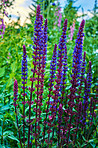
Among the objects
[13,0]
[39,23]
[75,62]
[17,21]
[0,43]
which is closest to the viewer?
[39,23]

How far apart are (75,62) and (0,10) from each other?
2.54 meters

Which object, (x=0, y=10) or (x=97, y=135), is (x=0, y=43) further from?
(x=97, y=135)

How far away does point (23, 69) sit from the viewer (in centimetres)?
162

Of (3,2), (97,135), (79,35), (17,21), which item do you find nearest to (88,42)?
(17,21)

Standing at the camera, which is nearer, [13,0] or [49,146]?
[49,146]

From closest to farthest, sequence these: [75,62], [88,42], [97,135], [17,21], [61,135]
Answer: [75,62], [61,135], [97,135], [17,21], [88,42]

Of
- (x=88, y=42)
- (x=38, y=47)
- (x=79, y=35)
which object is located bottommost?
(x=38, y=47)

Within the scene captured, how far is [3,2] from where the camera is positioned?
351 cm

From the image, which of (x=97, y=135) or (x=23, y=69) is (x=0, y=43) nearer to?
(x=23, y=69)

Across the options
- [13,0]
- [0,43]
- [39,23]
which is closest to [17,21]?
[13,0]

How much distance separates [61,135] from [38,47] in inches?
40.2

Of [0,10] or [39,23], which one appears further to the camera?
[0,10]

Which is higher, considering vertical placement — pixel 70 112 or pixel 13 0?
pixel 13 0

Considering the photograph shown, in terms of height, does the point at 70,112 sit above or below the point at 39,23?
below
